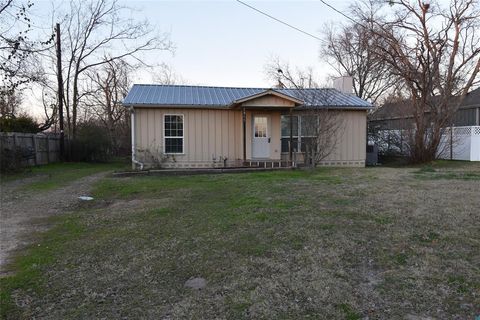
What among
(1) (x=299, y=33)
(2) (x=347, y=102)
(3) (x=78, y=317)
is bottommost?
(3) (x=78, y=317)

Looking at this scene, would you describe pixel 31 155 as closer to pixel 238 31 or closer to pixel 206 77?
pixel 238 31

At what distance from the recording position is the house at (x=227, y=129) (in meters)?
14.4

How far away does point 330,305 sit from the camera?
301 centimetres

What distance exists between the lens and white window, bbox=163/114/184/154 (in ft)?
48.0

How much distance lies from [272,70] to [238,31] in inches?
689

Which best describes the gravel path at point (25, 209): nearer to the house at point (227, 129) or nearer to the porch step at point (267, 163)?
the house at point (227, 129)

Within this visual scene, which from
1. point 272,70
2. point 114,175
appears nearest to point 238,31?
point 114,175

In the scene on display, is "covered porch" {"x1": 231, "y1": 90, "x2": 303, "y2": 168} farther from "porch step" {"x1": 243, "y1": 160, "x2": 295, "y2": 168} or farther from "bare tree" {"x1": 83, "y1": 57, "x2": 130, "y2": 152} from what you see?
"bare tree" {"x1": 83, "y1": 57, "x2": 130, "y2": 152}

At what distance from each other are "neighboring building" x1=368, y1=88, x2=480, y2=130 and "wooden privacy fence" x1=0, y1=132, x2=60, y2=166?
1608 centimetres

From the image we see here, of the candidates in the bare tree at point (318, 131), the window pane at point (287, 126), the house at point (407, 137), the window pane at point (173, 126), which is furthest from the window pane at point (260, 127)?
the house at point (407, 137)

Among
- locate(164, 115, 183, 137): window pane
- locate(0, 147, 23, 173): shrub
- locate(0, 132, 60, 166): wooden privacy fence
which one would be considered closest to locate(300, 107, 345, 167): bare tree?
locate(164, 115, 183, 137): window pane

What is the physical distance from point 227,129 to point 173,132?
210 centimetres

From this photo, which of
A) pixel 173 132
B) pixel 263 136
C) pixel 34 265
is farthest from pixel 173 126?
pixel 34 265

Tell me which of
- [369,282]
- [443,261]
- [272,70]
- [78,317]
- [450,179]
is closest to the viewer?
[78,317]
